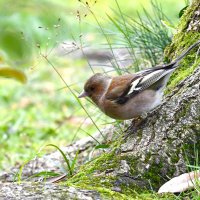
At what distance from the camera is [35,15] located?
11914 millimetres

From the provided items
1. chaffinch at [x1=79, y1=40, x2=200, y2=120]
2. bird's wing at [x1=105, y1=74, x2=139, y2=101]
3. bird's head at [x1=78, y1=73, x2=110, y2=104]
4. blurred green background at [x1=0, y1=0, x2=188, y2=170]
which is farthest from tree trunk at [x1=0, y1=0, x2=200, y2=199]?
blurred green background at [x1=0, y1=0, x2=188, y2=170]

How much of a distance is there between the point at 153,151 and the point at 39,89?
5.91 meters

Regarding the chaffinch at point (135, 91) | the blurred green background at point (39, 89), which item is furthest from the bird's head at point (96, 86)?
the blurred green background at point (39, 89)

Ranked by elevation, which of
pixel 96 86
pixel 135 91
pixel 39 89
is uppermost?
pixel 96 86

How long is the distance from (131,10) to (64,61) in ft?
6.88

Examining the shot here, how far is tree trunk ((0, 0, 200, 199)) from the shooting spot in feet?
14.2

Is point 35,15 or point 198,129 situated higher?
point 35,15

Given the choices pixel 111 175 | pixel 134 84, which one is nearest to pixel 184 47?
pixel 134 84

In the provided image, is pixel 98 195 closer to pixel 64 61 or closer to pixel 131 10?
pixel 64 61

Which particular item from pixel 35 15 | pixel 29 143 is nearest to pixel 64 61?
pixel 35 15

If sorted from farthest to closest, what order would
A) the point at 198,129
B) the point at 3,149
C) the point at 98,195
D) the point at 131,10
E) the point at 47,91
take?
the point at 131,10
the point at 47,91
the point at 3,149
the point at 198,129
the point at 98,195

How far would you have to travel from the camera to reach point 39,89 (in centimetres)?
1025

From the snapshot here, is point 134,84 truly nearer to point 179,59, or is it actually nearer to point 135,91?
point 135,91

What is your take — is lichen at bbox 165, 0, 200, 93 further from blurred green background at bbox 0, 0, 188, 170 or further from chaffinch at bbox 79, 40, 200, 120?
blurred green background at bbox 0, 0, 188, 170
